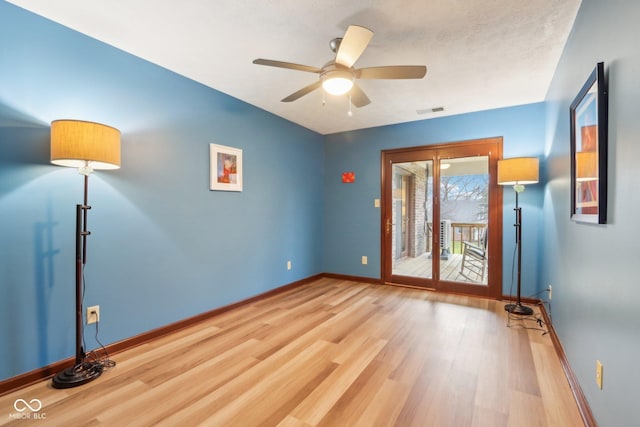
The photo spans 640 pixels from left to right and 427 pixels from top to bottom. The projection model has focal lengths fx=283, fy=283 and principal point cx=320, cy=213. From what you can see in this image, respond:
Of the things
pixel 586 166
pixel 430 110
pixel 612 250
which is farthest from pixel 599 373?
pixel 430 110

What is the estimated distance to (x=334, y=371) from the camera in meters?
2.07

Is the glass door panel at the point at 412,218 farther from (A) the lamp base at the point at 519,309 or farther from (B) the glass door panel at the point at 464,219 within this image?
(A) the lamp base at the point at 519,309

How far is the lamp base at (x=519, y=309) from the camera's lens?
3.14m

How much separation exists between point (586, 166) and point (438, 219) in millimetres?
2601

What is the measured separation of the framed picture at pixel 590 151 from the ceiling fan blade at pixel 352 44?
3.85 feet

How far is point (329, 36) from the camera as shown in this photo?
7.14 feet

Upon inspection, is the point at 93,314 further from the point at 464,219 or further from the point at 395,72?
the point at 464,219

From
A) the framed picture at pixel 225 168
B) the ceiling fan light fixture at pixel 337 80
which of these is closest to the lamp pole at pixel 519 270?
the ceiling fan light fixture at pixel 337 80

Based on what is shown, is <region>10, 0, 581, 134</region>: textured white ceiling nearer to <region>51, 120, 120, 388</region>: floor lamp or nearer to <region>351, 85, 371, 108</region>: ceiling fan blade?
<region>351, 85, 371, 108</region>: ceiling fan blade

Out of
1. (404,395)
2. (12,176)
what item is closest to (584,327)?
(404,395)

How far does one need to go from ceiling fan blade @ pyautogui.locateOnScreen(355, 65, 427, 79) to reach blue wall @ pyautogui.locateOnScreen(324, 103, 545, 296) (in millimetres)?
2311

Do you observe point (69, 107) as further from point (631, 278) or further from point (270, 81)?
point (631, 278)

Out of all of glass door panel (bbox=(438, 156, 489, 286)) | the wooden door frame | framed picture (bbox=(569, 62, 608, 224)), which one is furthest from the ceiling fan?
glass door panel (bbox=(438, 156, 489, 286))

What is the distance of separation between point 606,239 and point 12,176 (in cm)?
343
